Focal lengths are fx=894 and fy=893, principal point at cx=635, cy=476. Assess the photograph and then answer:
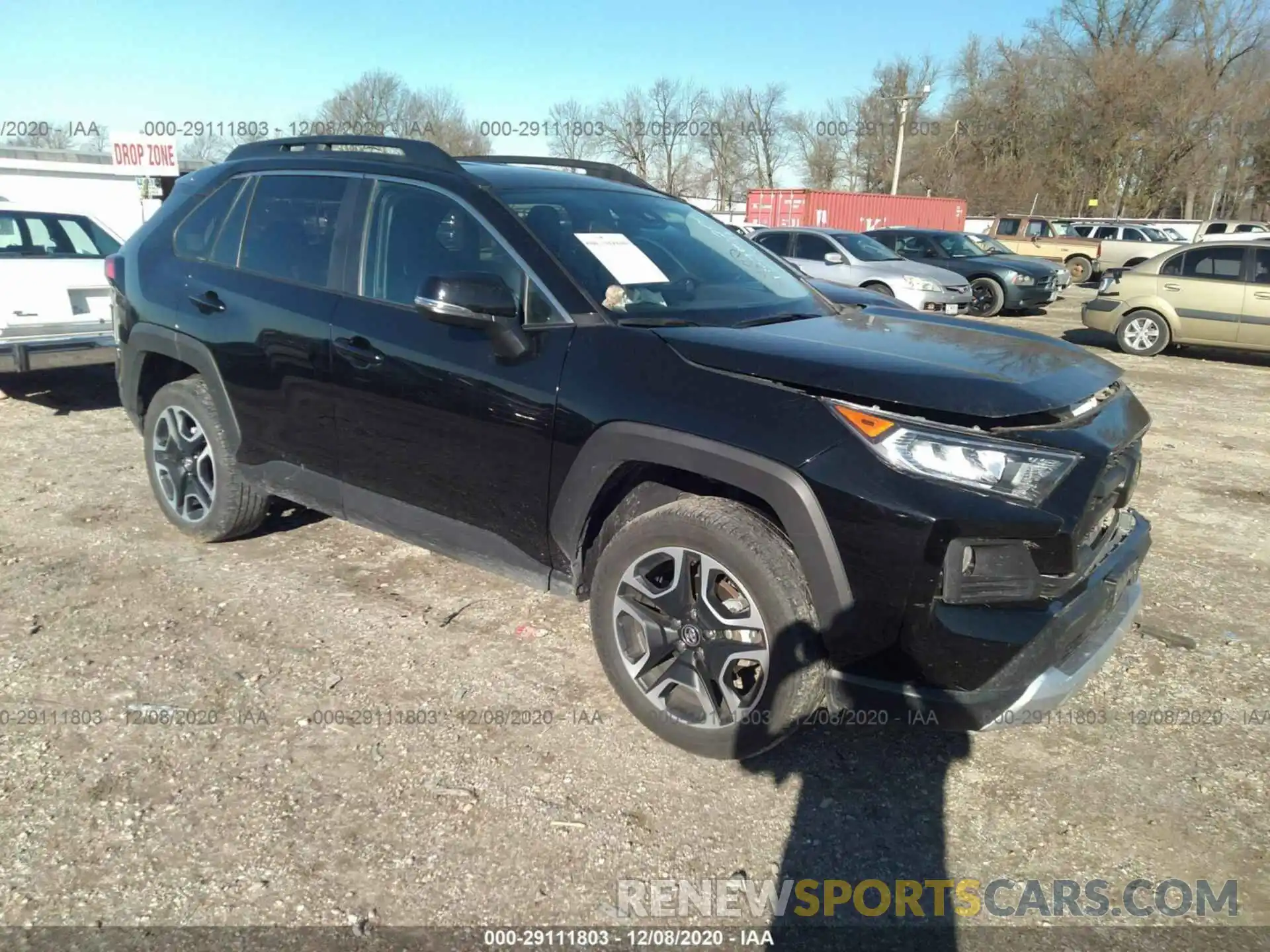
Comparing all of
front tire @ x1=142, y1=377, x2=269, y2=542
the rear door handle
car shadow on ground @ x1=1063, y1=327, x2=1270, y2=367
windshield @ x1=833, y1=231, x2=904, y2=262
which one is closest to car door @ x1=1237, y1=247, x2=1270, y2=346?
car shadow on ground @ x1=1063, y1=327, x2=1270, y2=367

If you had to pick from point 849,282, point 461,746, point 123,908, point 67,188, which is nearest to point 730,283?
point 461,746

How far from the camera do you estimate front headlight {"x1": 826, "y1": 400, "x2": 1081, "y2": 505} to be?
236 cm

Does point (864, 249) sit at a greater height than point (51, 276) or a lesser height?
greater

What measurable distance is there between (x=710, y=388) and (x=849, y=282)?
456 inches

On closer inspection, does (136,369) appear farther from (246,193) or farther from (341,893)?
(341,893)

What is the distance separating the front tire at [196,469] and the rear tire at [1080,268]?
2546 cm

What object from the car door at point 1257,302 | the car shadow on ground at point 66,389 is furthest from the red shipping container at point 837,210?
the car shadow on ground at point 66,389

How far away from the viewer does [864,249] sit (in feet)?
46.5

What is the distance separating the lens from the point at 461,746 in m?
2.95

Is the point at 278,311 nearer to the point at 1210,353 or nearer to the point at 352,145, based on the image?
the point at 352,145

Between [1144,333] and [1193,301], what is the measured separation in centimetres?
70

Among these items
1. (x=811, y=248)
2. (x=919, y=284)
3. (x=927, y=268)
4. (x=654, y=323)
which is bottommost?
(x=654, y=323)

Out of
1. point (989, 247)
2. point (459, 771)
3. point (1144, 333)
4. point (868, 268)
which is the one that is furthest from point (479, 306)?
point (989, 247)

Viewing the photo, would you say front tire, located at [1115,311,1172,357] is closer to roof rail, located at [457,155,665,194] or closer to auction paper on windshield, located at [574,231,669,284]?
roof rail, located at [457,155,665,194]
